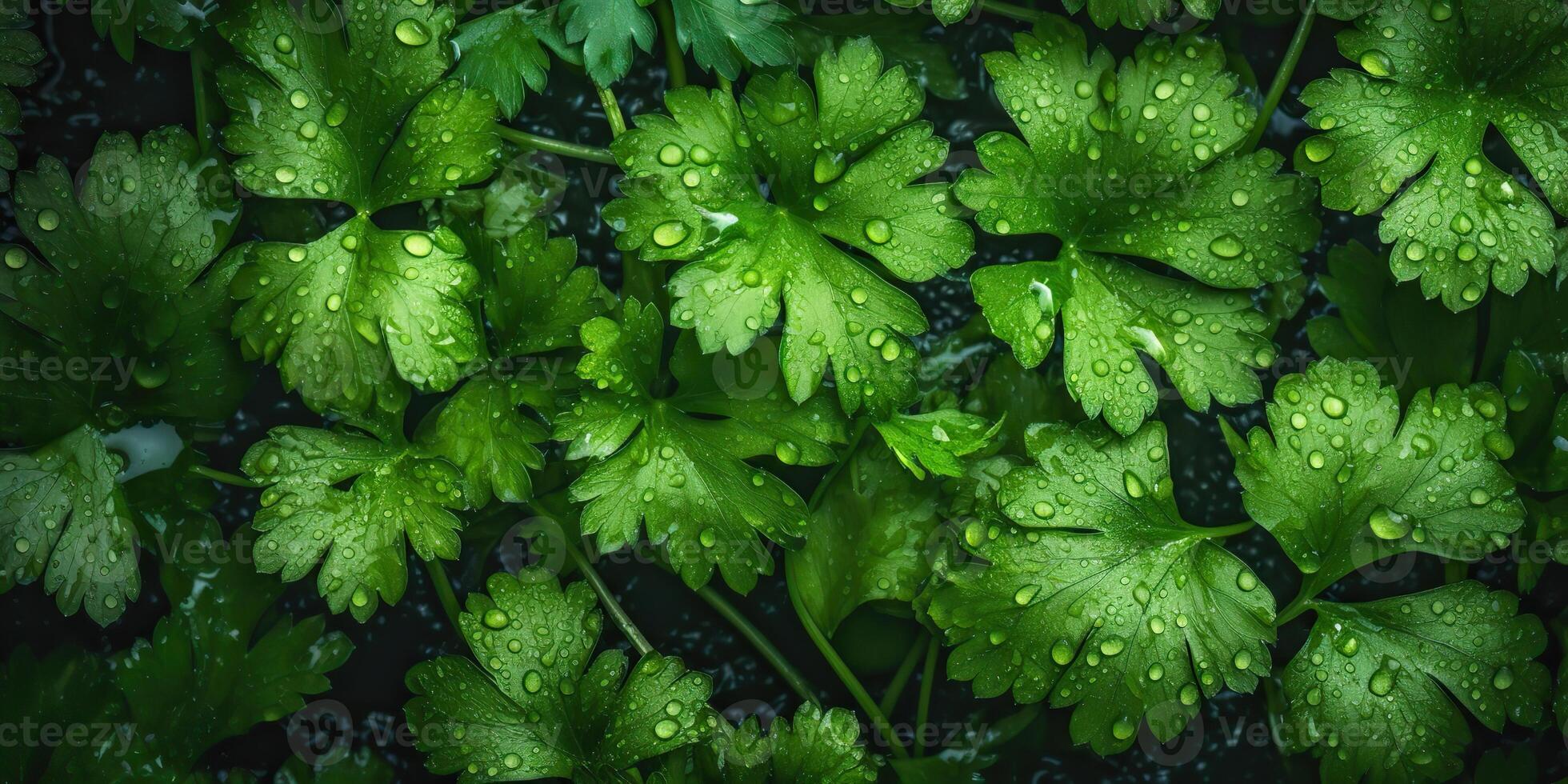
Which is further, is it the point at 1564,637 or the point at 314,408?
the point at 1564,637

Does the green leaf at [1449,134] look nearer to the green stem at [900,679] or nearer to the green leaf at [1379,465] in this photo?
the green leaf at [1379,465]

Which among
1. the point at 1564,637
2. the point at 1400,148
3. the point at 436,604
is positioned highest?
the point at 1400,148

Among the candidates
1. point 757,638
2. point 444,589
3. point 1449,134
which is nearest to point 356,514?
point 444,589

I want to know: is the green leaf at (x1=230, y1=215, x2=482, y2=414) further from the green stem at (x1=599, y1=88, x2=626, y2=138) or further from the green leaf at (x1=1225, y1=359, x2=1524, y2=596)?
the green leaf at (x1=1225, y1=359, x2=1524, y2=596)

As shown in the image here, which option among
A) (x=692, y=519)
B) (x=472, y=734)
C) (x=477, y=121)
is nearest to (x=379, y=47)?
(x=477, y=121)

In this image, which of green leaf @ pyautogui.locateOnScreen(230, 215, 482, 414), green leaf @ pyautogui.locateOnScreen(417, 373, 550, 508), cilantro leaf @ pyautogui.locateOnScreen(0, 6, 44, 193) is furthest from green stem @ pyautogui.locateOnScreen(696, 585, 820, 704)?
cilantro leaf @ pyautogui.locateOnScreen(0, 6, 44, 193)

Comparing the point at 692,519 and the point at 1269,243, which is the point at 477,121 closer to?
the point at 692,519

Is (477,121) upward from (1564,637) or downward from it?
upward

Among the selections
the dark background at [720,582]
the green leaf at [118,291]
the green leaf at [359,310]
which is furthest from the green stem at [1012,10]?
the green leaf at [118,291]
